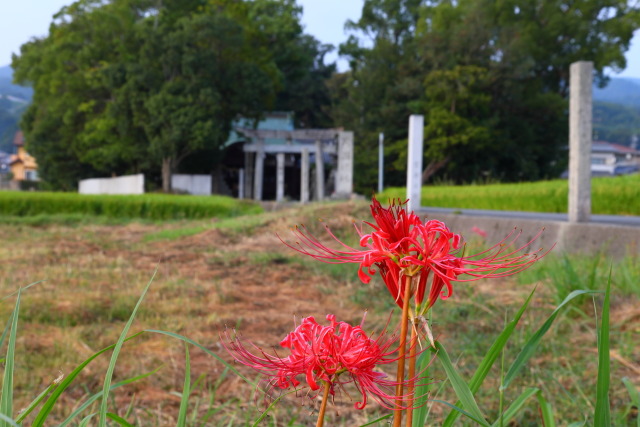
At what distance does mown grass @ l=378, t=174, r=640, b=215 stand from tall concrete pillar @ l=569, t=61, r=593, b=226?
1.84 metres

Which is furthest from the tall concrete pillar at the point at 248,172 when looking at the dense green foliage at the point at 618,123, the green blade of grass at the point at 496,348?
the dense green foliage at the point at 618,123

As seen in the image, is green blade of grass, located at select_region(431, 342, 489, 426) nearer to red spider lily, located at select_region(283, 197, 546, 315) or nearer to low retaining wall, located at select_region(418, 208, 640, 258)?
red spider lily, located at select_region(283, 197, 546, 315)

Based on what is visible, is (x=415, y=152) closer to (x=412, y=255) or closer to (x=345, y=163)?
(x=412, y=255)

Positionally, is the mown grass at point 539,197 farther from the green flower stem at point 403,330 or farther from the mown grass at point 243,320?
the green flower stem at point 403,330

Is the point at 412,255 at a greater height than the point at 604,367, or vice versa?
the point at 412,255

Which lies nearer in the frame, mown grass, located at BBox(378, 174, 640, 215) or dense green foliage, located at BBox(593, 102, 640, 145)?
mown grass, located at BBox(378, 174, 640, 215)

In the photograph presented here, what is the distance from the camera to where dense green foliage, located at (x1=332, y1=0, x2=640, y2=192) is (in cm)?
2391

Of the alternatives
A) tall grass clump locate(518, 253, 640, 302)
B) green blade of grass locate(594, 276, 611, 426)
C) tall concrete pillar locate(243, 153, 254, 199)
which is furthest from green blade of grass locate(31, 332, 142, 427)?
tall concrete pillar locate(243, 153, 254, 199)

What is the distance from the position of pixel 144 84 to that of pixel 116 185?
4.95 m

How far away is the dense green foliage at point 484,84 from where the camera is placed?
23.9 m

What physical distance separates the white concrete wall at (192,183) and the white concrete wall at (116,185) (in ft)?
5.00

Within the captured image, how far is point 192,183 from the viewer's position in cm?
2541

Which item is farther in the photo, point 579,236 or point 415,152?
point 415,152

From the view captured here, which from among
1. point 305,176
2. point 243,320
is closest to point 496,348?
point 243,320
